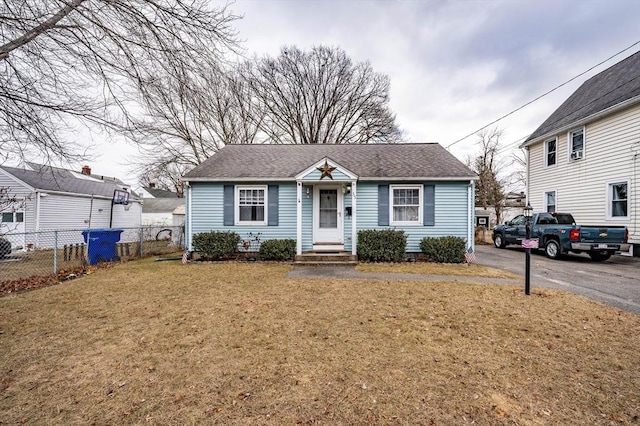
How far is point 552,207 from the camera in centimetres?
1455

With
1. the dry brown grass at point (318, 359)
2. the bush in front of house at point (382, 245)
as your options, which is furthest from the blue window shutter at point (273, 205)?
the dry brown grass at point (318, 359)

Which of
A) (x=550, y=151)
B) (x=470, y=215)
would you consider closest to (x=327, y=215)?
(x=470, y=215)

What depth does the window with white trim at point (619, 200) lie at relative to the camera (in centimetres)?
1087

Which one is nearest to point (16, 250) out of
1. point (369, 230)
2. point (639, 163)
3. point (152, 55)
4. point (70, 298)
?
point (70, 298)

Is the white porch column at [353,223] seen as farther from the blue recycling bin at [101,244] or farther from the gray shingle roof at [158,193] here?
the gray shingle roof at [158,193]

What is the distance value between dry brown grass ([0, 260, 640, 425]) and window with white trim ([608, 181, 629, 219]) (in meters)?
9.12

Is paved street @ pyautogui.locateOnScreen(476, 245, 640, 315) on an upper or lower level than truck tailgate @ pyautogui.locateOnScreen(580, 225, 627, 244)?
lower

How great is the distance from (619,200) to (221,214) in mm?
15835

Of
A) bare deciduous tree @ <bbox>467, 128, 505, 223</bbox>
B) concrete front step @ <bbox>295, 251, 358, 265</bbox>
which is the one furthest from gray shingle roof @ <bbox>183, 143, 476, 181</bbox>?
bare deciduous tree @ <bbox>467, 128, 505, 223</bbox>

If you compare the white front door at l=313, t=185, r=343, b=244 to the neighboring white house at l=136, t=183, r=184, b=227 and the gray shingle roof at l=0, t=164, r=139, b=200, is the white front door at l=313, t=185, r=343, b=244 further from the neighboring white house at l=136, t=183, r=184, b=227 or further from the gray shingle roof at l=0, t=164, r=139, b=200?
the neighboring white house at l=136, t=183, r=184, b=227

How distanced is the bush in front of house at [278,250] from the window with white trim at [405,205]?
3.82 meters

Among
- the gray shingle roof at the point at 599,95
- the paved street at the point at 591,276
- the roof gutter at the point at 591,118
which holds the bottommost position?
the paved street at the point at 591,276

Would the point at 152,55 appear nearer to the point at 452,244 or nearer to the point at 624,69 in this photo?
the point at 452,244

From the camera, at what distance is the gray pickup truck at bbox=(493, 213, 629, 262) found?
9.28 m
